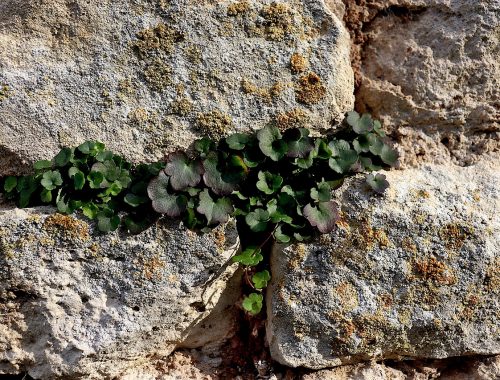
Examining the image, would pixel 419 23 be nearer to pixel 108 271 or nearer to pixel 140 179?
pixel 140 179

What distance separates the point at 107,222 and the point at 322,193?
748 millimetres

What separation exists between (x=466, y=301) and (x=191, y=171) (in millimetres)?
1079

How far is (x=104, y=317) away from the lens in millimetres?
2053

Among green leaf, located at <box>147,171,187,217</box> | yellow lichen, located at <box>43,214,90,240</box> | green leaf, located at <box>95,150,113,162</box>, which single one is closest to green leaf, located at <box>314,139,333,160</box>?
green leaf, located at <box>147,171,187,217</box>

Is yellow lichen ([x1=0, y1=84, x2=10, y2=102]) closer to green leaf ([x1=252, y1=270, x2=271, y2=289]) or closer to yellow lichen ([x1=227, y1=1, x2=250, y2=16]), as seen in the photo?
yellow lichen ([x1=227, y1=1, x2=250, y2=16])

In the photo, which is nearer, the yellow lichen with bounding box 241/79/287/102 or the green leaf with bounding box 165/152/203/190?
the green leaf with bounding box 165/152/203/190

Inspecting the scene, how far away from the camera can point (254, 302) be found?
2154 millimetres

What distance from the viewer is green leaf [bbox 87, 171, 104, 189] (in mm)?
2047

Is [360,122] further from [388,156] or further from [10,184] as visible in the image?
[10,184]

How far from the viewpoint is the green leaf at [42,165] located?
206 cm

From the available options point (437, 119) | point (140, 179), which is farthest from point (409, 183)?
point (140, 179)

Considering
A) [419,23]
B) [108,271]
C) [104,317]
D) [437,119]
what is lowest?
[104,317]

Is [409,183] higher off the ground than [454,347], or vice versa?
[409,183]

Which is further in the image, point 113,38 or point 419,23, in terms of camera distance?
point 419,23
